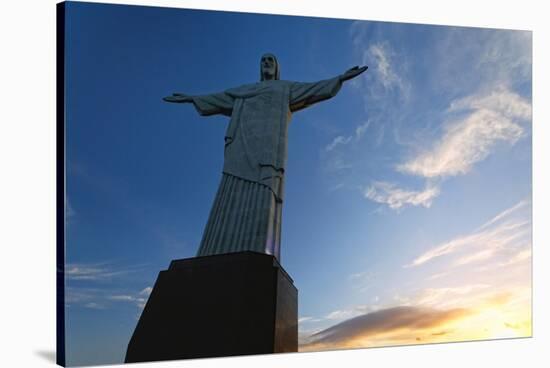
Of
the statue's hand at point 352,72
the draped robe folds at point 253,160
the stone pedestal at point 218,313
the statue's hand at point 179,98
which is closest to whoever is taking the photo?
the stone pedestal at point 218,313

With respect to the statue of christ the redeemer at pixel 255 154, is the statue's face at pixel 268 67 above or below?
above

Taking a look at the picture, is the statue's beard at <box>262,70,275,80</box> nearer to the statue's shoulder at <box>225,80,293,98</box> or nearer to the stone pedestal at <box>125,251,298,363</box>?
the statue's shoulder at <box>225,80,293,98</box>

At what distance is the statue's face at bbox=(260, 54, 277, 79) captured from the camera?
14656 millimetres

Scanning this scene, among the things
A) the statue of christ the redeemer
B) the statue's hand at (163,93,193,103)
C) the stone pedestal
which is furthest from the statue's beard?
the stone pedestal

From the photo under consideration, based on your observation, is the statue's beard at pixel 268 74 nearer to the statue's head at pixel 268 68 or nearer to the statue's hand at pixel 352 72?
the statue's head at pixel 268 68

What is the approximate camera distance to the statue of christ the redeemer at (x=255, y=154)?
44.4 ft

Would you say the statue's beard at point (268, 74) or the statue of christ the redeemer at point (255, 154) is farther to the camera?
the statue's beard at point (268, 74)

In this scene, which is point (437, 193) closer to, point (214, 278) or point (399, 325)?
point (399, 325)

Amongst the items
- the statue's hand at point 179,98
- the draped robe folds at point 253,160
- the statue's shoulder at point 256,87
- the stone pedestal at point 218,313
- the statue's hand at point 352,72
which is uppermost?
the statue's hand at point 352,72

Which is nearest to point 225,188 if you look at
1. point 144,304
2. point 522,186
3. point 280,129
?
point 280,129

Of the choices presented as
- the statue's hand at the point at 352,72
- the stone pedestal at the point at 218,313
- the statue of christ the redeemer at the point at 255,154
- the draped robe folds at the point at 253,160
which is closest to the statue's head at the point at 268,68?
the statue of christ the redeemer at the point at 255,154

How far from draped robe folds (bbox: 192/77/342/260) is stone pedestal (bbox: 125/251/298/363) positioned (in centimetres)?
58

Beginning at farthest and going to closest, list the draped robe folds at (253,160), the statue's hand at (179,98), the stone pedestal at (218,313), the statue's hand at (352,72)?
the statue's hand at (179,98) → the statue's hand at (352,72) → the draped robe folds at (253,160) → the stone pedestal at (218,313)

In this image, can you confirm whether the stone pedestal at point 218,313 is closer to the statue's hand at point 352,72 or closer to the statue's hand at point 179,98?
the statue's hand at point 179,98
